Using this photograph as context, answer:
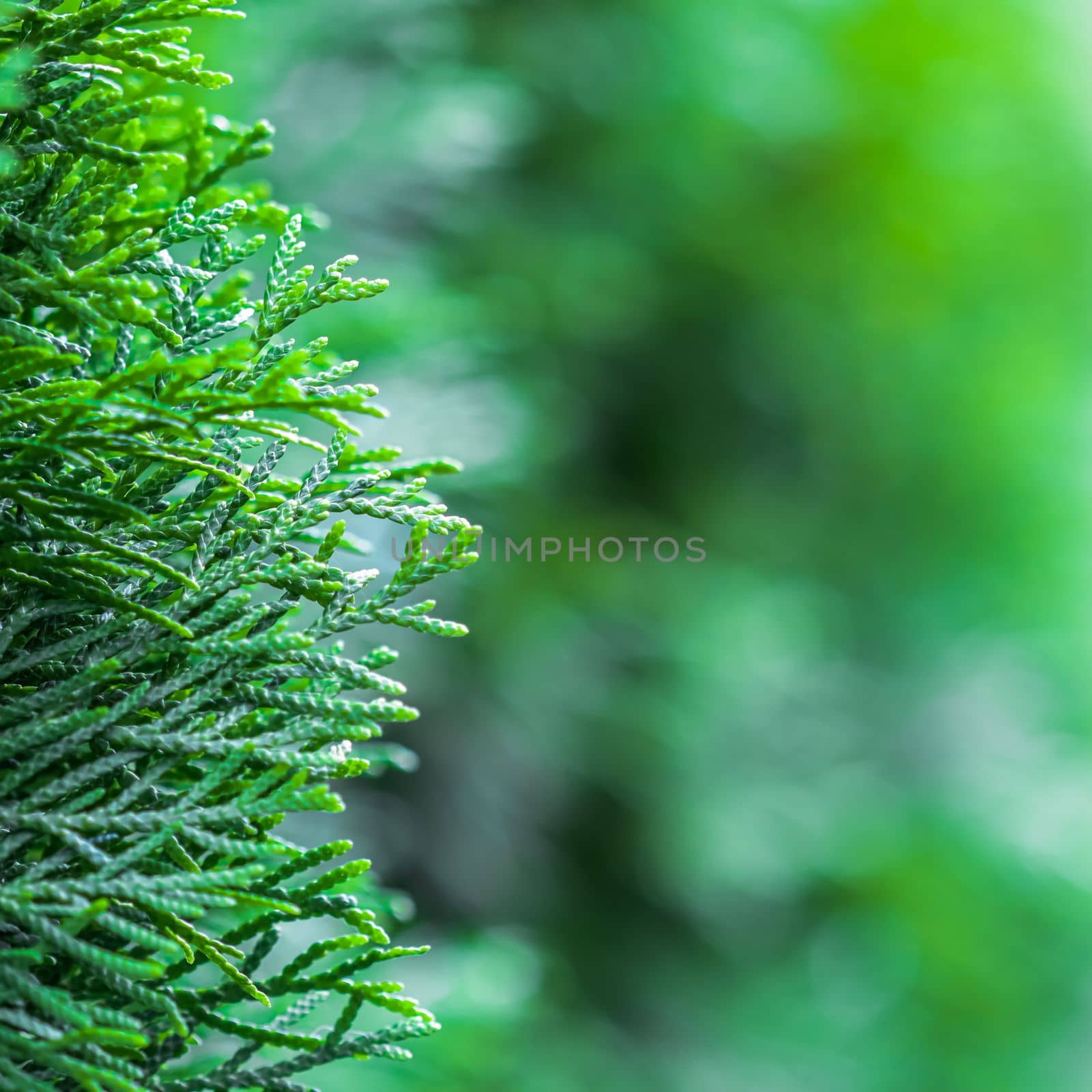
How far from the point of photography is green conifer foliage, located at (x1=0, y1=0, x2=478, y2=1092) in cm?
34

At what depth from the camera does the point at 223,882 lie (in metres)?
0.34

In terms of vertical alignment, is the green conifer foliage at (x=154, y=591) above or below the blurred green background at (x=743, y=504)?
below

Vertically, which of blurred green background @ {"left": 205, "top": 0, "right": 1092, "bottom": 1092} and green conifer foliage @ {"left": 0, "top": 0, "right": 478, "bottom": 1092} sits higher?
blurred green background @ {"left": 205, "top": 0, "right": 1092, "bottom": 1092}

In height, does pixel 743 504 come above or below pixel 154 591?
above

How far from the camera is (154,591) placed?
40 cm

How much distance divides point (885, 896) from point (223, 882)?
7.76ft

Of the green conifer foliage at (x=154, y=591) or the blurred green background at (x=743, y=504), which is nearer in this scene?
the green conifer foliage at (x=154, y=591)

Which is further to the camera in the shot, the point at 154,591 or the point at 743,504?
the point at 743,504

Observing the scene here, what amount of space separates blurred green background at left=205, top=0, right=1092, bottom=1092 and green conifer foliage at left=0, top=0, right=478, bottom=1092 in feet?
2.28

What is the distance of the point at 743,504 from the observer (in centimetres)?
261

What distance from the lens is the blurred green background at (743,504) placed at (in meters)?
1.59

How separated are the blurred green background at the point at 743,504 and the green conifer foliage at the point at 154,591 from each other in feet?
2.28

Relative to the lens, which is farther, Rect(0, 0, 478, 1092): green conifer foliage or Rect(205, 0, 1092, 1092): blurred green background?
Rect(205, 0, 1092, 1092): blurred green background

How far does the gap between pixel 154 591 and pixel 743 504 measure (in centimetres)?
232
